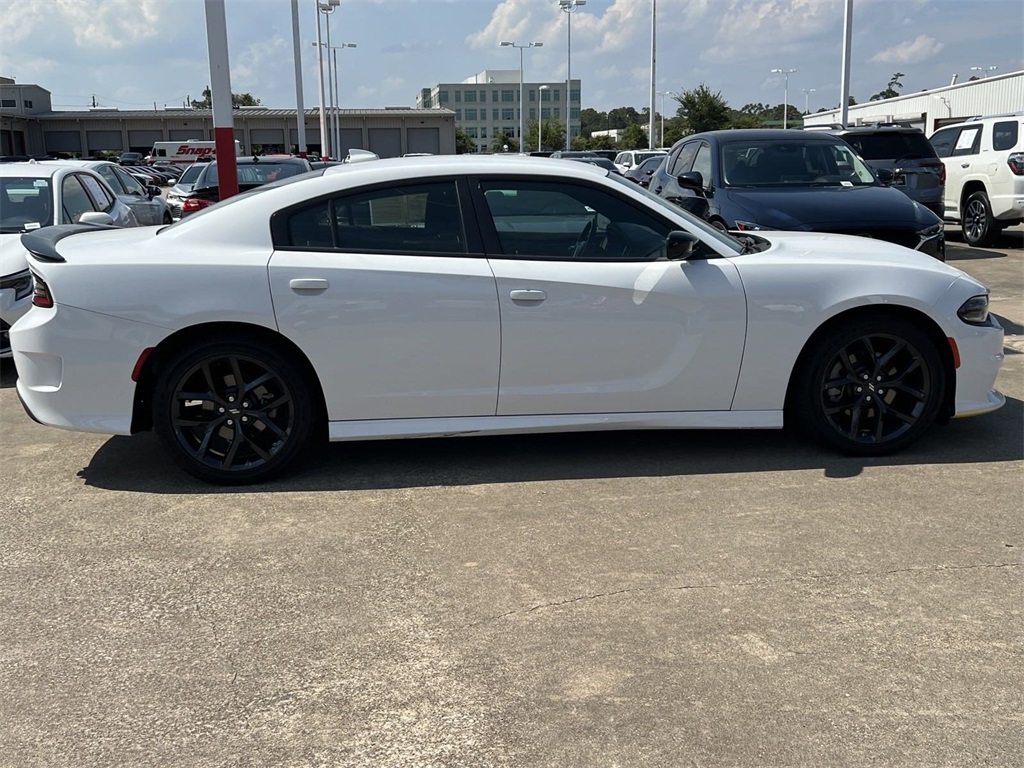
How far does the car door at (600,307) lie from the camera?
181 inches

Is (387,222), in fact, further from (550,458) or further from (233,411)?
(550,458)

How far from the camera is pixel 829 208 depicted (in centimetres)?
780

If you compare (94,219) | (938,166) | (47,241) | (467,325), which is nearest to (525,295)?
(467,325)

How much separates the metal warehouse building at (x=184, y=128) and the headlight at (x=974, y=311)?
7750 cm

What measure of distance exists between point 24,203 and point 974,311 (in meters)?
7.74

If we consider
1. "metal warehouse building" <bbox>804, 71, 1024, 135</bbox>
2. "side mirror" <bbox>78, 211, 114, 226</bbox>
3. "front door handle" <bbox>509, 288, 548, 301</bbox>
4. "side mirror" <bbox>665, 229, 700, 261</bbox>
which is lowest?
"front door handle" <bbox>509, 288, 548, 301</bbox>

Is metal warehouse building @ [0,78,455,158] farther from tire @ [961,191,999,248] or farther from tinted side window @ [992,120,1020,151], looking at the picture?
tinted side window @ [992,120,1020,151]

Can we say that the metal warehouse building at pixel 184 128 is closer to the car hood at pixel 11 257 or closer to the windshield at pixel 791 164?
the windshield at pixel 791 164

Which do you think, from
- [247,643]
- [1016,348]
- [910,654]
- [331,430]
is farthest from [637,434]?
[1016,348]

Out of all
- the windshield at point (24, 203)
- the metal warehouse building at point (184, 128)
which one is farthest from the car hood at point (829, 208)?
the metal warehouse building at point (184, 128)

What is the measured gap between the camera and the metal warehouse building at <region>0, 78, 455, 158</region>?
80.7 m

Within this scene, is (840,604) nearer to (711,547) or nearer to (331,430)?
(711,547)

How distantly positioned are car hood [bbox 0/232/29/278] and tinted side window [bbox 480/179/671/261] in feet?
13.6

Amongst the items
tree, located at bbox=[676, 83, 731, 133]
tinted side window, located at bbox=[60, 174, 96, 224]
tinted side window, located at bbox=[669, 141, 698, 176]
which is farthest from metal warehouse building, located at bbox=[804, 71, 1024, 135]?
tinted side window, located at bbox=[60, 174, 96, 224]
